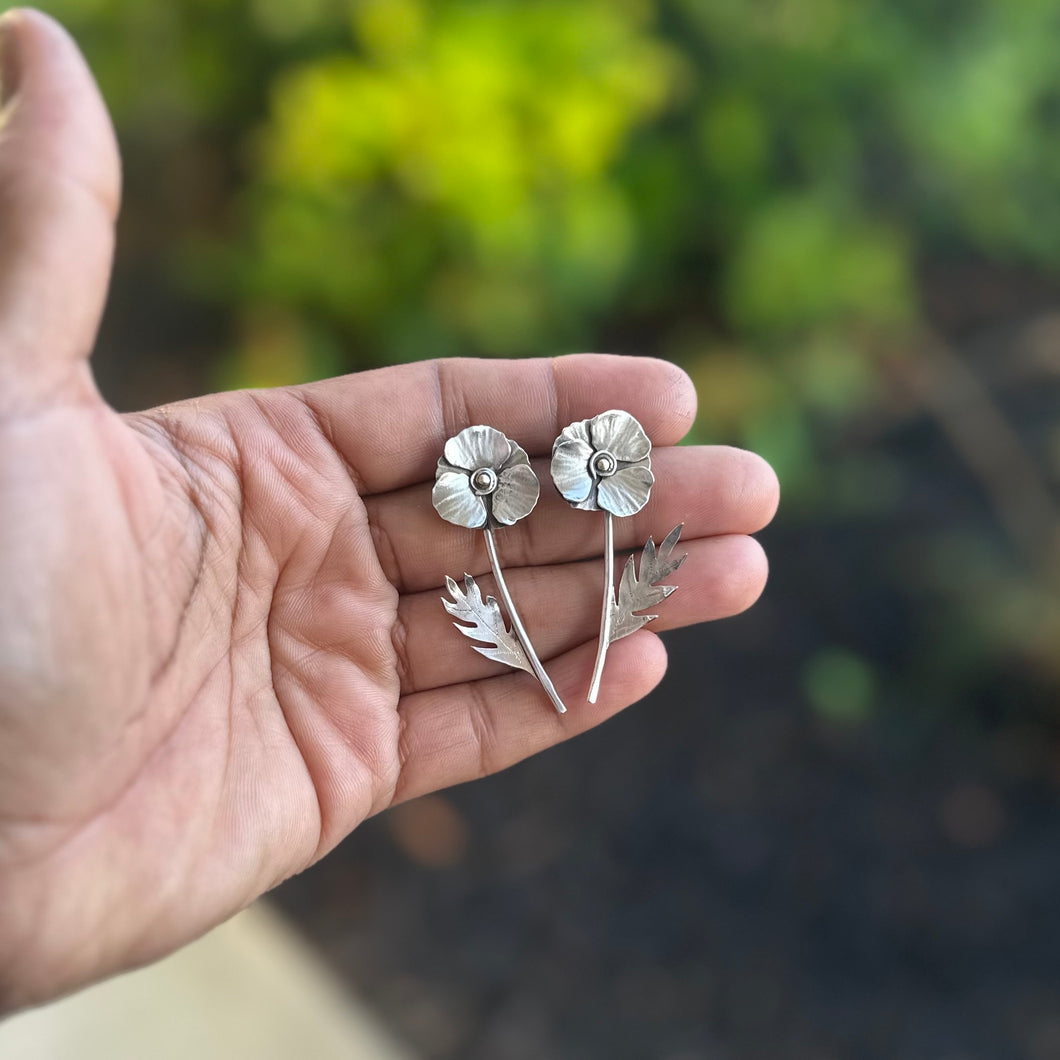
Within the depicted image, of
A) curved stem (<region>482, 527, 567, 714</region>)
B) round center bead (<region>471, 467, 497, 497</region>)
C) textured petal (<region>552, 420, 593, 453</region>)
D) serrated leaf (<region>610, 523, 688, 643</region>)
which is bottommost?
curved stem (<region>482, 527, 567, 714</region>)

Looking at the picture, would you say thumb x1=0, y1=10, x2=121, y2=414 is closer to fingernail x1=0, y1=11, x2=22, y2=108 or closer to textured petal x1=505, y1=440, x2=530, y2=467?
fingernail x1=0, y1=11, x2=22, y2=108

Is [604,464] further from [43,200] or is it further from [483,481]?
[43,200]

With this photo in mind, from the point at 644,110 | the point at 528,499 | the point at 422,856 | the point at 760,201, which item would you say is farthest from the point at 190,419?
the point at 760,201

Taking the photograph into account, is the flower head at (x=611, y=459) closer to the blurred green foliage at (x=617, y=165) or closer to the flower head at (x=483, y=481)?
the flower head at (x=483, y=481)

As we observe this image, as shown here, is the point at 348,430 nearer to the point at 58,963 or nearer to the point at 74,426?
the point at 74,426

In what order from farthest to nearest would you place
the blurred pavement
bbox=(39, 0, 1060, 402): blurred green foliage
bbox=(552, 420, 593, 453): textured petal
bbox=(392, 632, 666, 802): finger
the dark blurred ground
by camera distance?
1. bbox=(39, 0, 1060, 402): blurred green foliage
2. the dark blurred ground
3. the blurred pavement
4. bbox=(552, 420, 593, 453): textured petal
5. bbox=(392, 632, 666, 802): finger

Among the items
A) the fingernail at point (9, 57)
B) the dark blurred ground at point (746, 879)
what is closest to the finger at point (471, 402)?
the fingernail at point (9, 57)

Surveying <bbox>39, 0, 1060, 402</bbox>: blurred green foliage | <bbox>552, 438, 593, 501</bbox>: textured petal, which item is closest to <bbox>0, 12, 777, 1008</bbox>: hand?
<bbox>552, 438, 593, 501</bbox>: textured petal

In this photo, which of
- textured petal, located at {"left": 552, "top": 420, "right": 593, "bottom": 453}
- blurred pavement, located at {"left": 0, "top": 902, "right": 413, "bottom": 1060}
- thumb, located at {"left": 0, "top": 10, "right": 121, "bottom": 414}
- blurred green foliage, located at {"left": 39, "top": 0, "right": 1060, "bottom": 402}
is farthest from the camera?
blurred green foliage, located at {"left": 39, "top": 0, "right": 1060, "bottom": 402}
